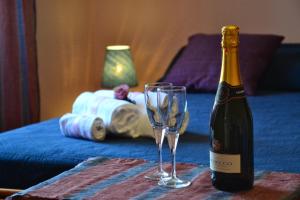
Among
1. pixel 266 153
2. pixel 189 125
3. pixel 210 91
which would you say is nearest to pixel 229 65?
pixel 266 153

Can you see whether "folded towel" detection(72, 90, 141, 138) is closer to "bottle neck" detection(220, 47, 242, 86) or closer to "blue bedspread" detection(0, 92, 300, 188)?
"blue bedspread" detection(0, 92, 300, 188)

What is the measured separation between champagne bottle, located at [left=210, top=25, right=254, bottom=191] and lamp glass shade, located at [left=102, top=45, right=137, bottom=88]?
2.41 metres

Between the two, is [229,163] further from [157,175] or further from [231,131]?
[157,175]

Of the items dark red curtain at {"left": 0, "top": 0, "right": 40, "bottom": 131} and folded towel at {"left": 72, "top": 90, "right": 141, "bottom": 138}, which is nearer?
folded towel at {"left": 72, "top": 90, "right": 141, "bottom": 138}

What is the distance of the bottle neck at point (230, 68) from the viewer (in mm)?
1208

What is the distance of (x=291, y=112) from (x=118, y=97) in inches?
31.2

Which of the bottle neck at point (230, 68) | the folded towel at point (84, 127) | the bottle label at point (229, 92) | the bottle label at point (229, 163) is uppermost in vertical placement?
the bottle neck at point (230, 68)

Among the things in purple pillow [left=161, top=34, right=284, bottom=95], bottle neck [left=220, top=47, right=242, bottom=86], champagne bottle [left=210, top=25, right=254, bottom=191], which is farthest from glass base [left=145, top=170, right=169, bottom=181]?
purple pillow [left=161, top=34, right=284, bottom=95]

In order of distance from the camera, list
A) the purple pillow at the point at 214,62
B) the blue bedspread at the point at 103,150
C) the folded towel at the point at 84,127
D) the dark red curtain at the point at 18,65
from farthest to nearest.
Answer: the purple pillow at the point at 214,62
the dark red curtain at the point at 18,65
the folded towel at the point at 84,127
the blue bedspread at the point at 103,150

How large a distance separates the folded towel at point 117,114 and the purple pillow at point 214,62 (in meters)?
1.05

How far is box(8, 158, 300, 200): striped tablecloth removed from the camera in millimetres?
1174

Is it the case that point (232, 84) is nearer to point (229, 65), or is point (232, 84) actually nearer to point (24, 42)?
point (229, 65)

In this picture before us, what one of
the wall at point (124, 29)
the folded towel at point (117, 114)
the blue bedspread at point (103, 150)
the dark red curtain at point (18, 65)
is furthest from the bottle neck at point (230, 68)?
the wall at point (124, 29)

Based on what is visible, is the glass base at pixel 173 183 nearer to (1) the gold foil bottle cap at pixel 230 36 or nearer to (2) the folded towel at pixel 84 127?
(1) the gold foil bottle cap at pixel 230 36
